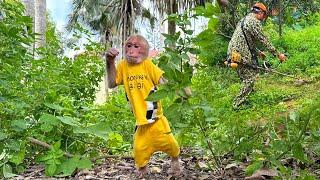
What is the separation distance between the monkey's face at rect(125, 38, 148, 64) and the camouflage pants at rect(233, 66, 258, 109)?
510 cm

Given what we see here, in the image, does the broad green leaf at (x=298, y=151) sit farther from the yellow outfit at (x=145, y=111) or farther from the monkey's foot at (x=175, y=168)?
the monkey's foot at (x=175, y=168)

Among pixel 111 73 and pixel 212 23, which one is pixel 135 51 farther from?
pixel 212 23

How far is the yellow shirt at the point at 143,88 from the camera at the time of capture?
392 centimetres

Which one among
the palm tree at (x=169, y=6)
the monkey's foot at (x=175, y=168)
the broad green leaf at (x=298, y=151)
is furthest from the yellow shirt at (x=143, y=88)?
the palm tree at (x=169, y=6)

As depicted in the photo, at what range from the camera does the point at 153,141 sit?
13.1 feet

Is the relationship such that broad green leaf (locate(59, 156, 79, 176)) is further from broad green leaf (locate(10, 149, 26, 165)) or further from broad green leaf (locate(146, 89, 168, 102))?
broad green leaf (locate(146, 89, 168, 102))

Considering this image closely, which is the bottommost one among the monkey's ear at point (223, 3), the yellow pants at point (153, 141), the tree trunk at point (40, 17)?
the yellow pants at point (153, 141)

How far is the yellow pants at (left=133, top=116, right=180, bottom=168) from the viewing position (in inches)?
157

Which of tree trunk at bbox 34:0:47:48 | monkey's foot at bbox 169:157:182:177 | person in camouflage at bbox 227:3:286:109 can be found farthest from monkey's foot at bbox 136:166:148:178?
tree trunk at bbox 34:0:47:48

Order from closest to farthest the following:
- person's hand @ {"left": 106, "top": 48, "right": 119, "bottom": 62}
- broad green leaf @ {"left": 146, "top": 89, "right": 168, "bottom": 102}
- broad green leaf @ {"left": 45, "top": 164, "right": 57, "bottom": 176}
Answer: broad green leaf @ {"left": 146, "top": 89, "right": 168, "bottom": 102}
broad green leaf @ {"left": 45, "top": 164, "right": 57, "bottom": 176}
person's hand @ {"left": 106, "top": 48, "right": 119, "bottom": 62}

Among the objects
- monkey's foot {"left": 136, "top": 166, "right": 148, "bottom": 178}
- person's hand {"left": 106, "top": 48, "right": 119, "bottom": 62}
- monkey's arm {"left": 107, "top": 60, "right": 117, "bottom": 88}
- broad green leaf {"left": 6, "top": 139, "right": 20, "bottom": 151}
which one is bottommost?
monkey's foot {"left": 136, "top": 166, "right": 148, "bottom": 178}

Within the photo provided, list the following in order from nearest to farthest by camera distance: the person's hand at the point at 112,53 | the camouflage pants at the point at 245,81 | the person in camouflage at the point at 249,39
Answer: the person's hand at the point at 112,53
the person in camouflage at the point at 249,39
the camouflage pants at the point at 245,81

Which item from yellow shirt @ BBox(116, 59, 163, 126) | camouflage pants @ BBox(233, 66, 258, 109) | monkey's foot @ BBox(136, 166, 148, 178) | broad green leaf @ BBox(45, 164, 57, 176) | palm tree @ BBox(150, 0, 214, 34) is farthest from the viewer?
palm tree @ BBox(150, 0, 214, 34)

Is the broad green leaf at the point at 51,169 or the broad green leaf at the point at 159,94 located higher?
the broad green leaf at the point at 159,94
